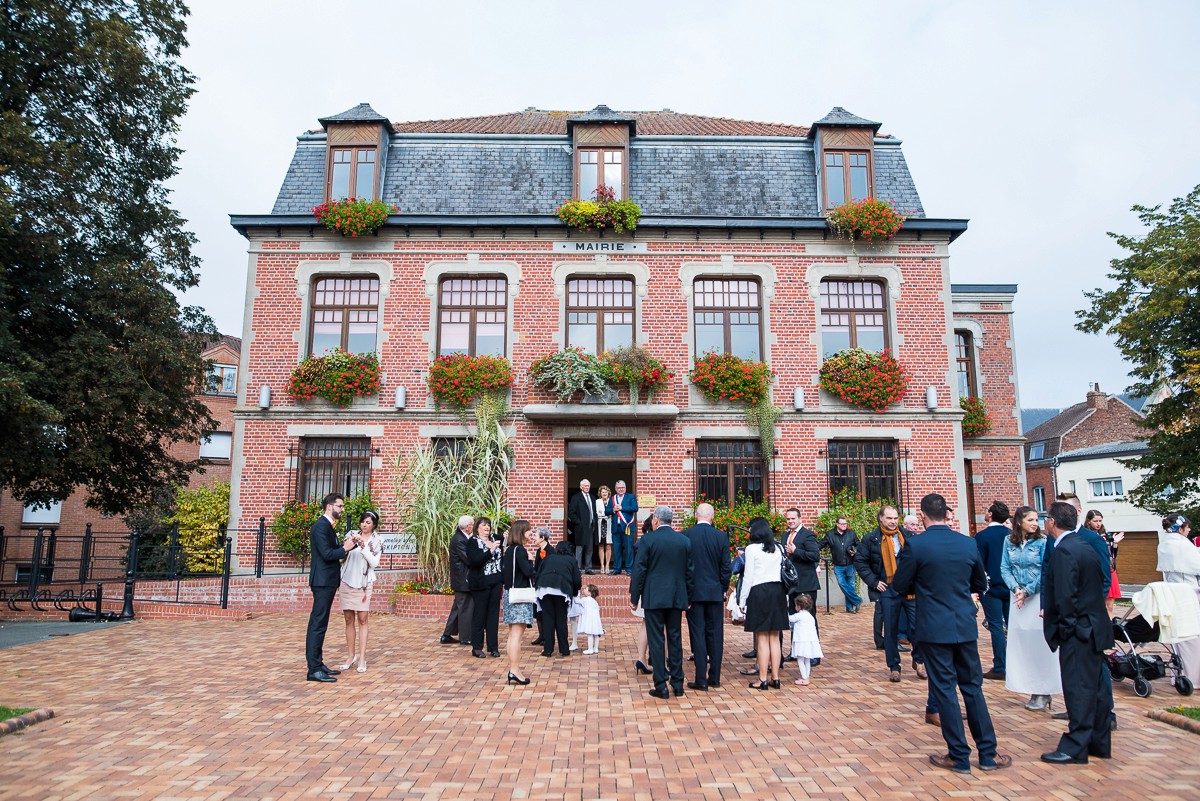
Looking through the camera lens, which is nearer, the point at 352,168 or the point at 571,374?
the point at 571,374

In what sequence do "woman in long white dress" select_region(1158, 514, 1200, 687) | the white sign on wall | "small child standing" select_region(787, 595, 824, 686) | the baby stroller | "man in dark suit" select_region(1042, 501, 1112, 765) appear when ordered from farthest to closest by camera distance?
the white sign on wall → "small child standing" select_region(787, 595, 824, 686) → "woman in long white dress" select_region(1158, 514, 1200, 687) → the baby stroller → "man in dark suit" select_region(1042, 501, 1112, 765)

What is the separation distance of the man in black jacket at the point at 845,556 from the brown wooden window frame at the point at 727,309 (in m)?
5.40

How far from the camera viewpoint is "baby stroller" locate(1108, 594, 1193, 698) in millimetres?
7434

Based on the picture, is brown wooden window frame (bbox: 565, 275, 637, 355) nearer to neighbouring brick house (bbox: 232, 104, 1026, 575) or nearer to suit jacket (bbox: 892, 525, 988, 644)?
neighbouring brick house (bbox: 232, 104, 1026, 575)

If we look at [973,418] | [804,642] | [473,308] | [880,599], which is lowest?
[804,642]

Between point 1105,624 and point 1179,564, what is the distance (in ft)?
10.8

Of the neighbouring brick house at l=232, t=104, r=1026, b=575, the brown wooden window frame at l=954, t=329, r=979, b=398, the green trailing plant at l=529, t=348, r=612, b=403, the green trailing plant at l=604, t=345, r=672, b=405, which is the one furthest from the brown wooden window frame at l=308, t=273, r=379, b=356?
the brown wooden window frame at l=954, t=329, r=979, b=398

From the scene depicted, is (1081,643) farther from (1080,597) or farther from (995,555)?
(995,555)

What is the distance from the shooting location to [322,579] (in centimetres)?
813

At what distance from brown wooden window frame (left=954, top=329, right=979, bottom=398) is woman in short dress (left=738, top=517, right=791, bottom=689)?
14172 millimetres

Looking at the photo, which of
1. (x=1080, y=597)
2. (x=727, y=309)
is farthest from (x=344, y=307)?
(x=1080, y=597)

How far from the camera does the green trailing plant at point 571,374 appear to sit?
51.2ft

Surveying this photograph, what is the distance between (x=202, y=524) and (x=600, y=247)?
11873 mm

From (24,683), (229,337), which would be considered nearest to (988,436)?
(24,683)
